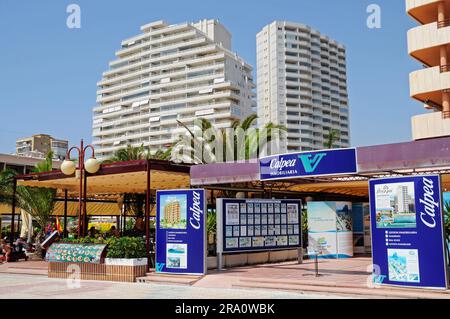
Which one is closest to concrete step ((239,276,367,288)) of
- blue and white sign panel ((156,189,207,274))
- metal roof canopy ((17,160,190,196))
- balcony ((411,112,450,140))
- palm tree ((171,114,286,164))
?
blue and white sign panel ((156,189,207,274))

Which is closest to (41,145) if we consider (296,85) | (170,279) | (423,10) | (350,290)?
(296,85)

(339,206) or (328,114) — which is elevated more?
(328,114)

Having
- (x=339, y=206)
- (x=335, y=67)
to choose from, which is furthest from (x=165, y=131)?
(x=339, y=206)

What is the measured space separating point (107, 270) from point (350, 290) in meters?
7.50

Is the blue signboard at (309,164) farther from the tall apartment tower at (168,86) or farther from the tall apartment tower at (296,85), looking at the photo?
the tall apartment tower at (296,85)

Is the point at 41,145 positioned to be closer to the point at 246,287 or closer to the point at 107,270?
the point at 107,270

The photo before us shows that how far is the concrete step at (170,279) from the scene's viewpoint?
14.5 m

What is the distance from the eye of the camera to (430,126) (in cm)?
3725

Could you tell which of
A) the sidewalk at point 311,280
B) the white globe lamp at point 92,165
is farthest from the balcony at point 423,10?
the white globe lamp at point 92,165

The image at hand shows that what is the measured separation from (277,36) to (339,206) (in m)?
113

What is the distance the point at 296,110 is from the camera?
124 m

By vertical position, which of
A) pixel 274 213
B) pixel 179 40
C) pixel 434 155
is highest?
pixel 179 40

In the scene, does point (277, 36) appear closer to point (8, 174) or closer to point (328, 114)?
point (328, 114)
